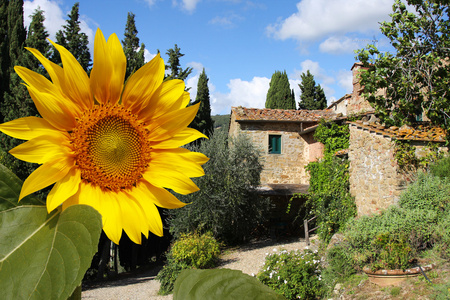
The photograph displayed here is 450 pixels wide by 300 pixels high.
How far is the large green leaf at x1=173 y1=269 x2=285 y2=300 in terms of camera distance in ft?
1.16

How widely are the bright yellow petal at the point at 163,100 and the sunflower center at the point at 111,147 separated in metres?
0.02

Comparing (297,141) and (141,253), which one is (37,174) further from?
(141,253)

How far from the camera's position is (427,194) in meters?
8.62

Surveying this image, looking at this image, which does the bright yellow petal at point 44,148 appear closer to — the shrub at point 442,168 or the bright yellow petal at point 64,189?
the bright yellow petal at point 64,189

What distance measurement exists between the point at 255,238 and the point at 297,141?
5299 mm

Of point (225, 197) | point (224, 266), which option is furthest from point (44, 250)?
point (225, 197)

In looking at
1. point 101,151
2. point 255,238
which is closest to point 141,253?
point 255,238

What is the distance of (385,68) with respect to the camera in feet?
34.7

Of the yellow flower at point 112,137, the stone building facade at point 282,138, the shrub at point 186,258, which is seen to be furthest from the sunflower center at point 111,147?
the stone building facade at point 282,138

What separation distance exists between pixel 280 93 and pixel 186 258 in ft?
67.3

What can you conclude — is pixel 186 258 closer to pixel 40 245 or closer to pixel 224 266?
pixel 224 266

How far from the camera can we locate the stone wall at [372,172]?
970 cm

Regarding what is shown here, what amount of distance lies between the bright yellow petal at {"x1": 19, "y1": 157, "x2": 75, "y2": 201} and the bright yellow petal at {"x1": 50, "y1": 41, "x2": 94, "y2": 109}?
0.29ft

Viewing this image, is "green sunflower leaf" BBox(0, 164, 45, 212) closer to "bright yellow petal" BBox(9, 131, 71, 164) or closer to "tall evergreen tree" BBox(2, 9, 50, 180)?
"bright yellow petal" BBox(9, 131, 71, 164)
